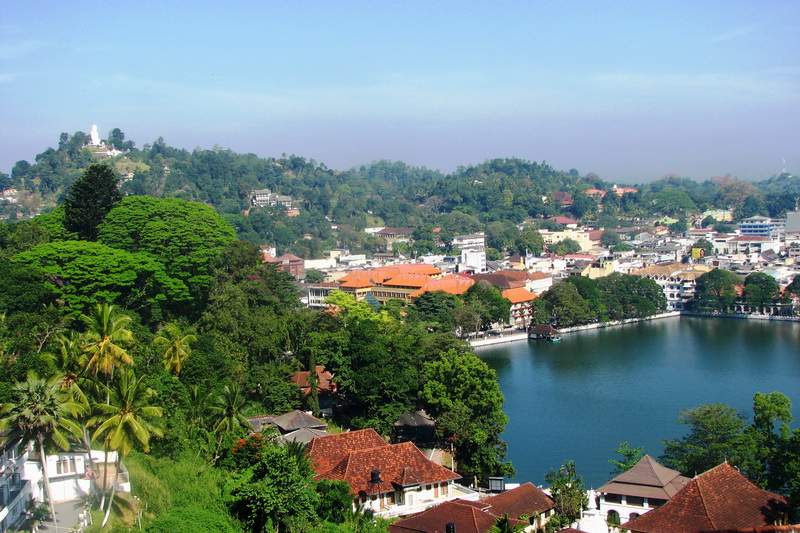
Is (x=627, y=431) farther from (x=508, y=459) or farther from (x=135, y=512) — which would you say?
(x=135, y=512)

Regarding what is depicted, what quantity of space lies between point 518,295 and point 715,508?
17156 millimetres

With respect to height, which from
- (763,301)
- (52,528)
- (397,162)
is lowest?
(763,301)

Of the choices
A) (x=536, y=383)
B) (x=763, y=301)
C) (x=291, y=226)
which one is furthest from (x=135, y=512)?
(x=291, y=226)

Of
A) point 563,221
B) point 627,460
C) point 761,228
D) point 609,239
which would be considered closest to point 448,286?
point 627,460

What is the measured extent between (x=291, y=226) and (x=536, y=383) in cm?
2746

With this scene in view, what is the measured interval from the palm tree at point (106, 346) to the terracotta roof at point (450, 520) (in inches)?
115

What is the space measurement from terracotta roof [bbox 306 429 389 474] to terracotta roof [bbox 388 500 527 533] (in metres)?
1.23

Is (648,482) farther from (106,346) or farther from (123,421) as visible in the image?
(106,346)

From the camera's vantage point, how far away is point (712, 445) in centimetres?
907

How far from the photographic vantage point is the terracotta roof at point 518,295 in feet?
78.2

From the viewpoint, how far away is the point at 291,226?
42.0m

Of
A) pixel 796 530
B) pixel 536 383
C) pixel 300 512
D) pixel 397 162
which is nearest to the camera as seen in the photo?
pixel 796 530

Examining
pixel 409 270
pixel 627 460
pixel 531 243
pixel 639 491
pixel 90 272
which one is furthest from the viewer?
pixel 531 243

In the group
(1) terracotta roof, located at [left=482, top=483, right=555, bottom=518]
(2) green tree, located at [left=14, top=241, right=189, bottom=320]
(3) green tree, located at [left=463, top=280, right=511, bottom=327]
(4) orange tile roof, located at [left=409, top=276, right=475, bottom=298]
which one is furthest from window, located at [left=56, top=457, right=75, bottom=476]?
(4) orange tile roof, located at [left=409, top=276, right=475, bottom=298]
